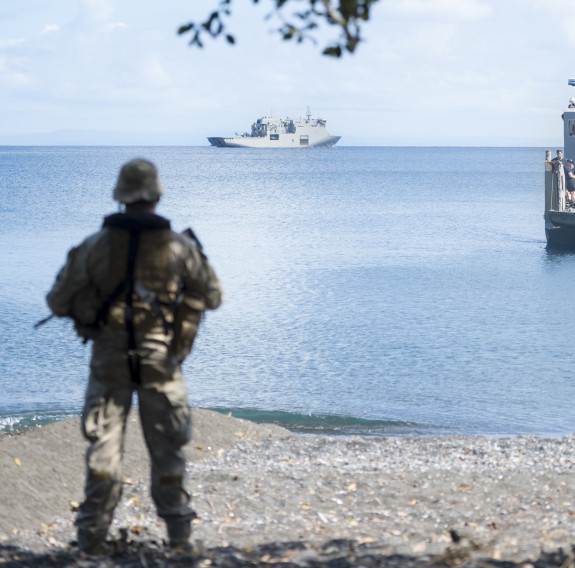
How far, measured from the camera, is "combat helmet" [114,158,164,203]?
16.9 feet

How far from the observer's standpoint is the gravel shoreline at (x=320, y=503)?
18.5 ft

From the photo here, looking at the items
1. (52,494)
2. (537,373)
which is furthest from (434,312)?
(52,494)

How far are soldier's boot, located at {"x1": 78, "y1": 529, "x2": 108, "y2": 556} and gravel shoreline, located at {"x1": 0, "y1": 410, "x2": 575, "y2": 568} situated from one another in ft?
0.26

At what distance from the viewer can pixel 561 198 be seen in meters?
36.1

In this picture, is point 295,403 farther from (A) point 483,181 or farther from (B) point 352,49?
(A) point 483,181

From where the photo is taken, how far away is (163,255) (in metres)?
5.15

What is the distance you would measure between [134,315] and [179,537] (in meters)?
1.32

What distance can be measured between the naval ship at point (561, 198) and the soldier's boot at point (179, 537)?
1198 inches

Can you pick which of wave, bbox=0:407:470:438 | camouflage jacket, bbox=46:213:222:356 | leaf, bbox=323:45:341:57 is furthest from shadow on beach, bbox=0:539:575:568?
wave, bbox=0:407:470:438

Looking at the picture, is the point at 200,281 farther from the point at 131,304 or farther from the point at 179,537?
the point at 179,537

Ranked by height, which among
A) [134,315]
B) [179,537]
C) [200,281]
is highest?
[200,281]

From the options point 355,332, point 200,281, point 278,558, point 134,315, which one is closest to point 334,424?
point 355,332

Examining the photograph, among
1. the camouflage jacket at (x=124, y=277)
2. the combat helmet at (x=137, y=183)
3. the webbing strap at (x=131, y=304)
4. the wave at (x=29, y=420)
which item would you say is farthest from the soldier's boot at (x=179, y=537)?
the wave at (x=29, y=420)

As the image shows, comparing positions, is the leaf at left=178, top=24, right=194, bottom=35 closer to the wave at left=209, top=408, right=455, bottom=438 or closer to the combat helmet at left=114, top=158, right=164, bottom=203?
the combat helmet at left=114, top=158, right=164, bottom=203
